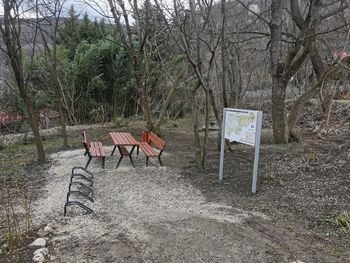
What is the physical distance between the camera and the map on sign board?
4.95m

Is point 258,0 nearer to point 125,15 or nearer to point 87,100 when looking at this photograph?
point 125,15

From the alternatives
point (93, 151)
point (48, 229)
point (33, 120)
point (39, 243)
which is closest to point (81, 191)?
point (48, 229)

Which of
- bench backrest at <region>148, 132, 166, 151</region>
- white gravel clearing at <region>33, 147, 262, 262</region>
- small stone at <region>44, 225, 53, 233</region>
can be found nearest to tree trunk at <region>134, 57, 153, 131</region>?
bench backrest at <region>148, 132, 166, 151</region>

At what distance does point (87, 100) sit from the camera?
14344mm

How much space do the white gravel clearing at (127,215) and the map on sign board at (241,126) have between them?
96 cm

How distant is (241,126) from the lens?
5.20 m

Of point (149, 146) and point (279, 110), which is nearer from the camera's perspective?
point (149, 146)

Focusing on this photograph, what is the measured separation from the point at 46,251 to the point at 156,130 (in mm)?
6384

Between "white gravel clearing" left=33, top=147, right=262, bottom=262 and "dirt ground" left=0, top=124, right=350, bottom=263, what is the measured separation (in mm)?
10

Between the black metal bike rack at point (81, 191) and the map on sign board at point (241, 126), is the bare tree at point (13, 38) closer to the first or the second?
the black metal bike rack at point (81, 191)

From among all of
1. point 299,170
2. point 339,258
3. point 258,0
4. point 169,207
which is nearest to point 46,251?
point 169,207

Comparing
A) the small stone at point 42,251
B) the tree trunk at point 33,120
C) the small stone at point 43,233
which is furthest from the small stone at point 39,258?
the tree trunk at point 33,120

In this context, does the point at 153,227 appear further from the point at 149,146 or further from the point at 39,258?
the point at 149,146

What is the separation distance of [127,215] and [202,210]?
0.90 metres
